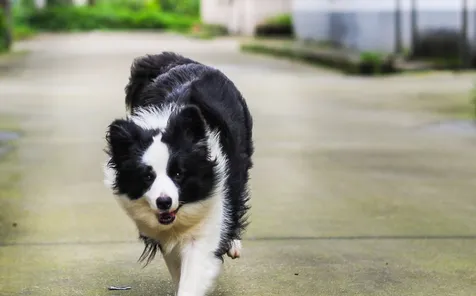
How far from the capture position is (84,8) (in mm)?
59844

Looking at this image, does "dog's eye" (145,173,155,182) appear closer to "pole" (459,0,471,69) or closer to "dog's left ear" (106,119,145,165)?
"dog's left ear" (106,119,145,165)

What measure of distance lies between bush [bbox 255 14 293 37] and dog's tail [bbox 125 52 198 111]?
34879 mm

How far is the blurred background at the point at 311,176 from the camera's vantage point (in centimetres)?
541

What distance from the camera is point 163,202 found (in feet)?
13.1

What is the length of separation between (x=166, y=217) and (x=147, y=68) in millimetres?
1835

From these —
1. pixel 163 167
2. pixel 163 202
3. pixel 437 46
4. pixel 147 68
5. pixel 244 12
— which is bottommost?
pixel 244 12

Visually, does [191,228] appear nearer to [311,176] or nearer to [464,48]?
[311,176]

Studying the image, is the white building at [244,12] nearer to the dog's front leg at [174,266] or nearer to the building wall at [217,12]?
the building wall at [217,12]

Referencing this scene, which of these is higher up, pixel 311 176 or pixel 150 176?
pixel 150 176

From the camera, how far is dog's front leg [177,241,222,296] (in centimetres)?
437

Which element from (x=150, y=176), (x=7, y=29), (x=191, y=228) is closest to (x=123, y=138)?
(x=150, y=176)

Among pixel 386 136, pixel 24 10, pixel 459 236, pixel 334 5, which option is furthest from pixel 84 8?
pixel 459 236

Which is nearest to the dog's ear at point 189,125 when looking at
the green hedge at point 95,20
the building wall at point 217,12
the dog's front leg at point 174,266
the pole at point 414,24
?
the dog's front leg at point 174,266

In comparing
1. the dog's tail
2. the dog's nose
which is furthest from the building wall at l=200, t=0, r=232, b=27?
the dog's nose
